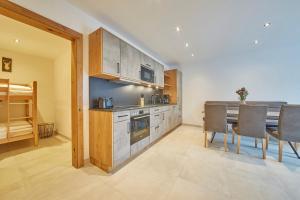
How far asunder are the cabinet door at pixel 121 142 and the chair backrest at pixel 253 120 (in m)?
2.32

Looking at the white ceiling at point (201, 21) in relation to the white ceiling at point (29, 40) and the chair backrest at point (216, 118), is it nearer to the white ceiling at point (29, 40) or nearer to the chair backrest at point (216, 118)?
the white ceiling at point (29, 40)

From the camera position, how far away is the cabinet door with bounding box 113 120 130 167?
2012mm

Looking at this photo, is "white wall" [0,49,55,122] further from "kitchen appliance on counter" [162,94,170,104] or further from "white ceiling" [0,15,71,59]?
"kitchen appliance on counter" [162,94,170,104]

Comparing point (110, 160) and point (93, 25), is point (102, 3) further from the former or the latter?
point (110, 160)

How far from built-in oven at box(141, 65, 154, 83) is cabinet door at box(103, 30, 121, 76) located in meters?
0.89

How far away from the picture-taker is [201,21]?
7.87 ft

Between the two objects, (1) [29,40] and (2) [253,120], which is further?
(1) [29,40]

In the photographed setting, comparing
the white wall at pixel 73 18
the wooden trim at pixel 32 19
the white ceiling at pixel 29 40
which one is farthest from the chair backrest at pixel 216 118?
the white ceiling at pixel 29 40

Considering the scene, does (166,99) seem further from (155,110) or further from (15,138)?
(15,138)

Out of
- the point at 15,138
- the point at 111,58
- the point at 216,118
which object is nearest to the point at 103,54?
the point at 111,58

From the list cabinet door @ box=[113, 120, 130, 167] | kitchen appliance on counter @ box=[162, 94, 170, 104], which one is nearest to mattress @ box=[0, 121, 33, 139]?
cabinet door @ box=[113, 120, 130, 167]

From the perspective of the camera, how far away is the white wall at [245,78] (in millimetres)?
3713

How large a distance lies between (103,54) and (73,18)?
0.74 m

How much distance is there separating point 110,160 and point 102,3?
8.01 feet
